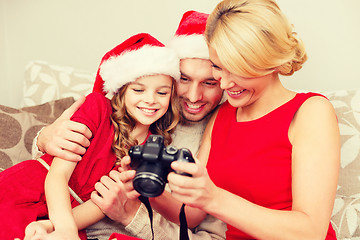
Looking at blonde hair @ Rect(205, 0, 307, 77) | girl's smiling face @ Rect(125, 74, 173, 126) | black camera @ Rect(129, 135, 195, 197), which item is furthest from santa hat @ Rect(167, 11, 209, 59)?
black camera @ Rect(129, 135, 195, 197)

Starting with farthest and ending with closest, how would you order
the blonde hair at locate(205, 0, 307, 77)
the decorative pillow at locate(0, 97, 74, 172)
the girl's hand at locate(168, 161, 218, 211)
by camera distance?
the decorative pillow at locate(0, 97, 74, 172)
the blonde hair at locate(205, 0, 307, 77)
the girl's hand at locate(168, 161, 218, 211)

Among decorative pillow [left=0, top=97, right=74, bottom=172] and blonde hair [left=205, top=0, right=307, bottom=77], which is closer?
blonde hair [left=205, top=0, right=307, bottom=77]

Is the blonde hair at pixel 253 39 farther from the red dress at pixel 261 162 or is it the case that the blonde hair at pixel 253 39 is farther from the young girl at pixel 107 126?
the young girl at pixel 107 126

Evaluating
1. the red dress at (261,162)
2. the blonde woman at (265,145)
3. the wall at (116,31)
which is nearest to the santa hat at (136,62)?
the blonde woman at (265,145)

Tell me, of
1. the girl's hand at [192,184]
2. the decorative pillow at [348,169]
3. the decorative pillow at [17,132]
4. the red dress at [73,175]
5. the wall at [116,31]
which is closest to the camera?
the girl's hand at [192,184]

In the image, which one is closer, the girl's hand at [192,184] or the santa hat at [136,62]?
the girl's hand at [192,184]

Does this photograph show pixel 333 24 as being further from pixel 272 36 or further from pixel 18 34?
pixel 18 34

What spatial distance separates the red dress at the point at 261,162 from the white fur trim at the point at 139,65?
33cm

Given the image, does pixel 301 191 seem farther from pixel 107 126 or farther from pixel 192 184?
pixel 107 126

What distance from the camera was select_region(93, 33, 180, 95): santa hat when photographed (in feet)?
3.89

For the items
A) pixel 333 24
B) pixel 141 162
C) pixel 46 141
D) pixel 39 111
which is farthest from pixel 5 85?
pixel 333 24

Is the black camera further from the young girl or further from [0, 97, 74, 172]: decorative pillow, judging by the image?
[0, 97, 74, 172]: decorative pillow

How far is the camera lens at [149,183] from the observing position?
2.40 feet

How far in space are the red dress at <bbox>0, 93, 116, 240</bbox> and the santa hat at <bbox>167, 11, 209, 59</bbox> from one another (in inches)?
13.6
